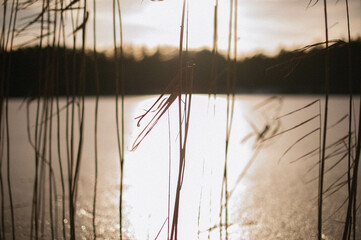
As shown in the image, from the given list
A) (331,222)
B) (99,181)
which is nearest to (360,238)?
(331,222)

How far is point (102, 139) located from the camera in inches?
128

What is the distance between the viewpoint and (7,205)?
1.56 meters

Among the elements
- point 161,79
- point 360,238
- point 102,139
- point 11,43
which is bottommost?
point 360,238

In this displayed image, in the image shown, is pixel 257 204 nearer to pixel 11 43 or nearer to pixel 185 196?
pixel 185 196

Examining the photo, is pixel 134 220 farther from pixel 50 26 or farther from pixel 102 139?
pixel 102 139

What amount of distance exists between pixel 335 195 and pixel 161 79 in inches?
279

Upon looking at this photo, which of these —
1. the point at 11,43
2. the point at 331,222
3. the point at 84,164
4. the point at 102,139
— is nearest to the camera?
the point at 11,43

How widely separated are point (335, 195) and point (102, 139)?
6.70 feet

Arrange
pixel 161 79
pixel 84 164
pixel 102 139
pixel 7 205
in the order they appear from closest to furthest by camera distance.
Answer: pixel 7 205 < pixel 84 164 < pixel 102 139 < pixel 161 79

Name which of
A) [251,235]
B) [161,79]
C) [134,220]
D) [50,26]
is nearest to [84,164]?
[134,220]

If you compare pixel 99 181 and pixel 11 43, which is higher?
pixel 11 43

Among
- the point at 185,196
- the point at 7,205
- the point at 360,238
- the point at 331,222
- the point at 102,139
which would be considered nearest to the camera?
the point at 360,238

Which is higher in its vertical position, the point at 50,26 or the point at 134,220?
the point at 50,26

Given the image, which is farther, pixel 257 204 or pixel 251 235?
pixel 257 204
